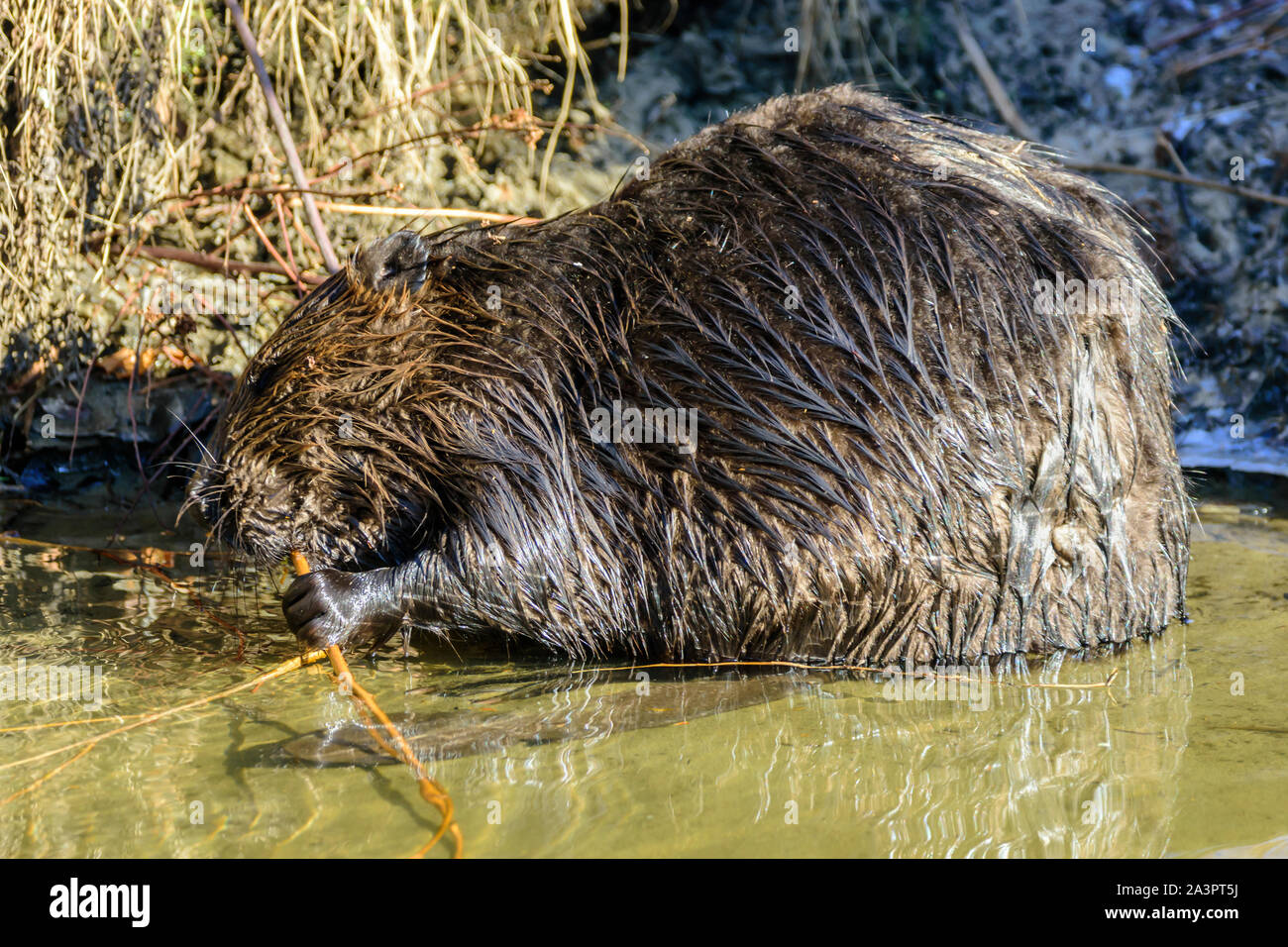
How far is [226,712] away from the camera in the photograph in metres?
2.62

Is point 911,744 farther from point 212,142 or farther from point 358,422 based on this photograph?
point 212,142

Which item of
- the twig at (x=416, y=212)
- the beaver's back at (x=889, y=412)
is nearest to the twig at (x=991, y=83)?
the twig at (x=416, y=212)

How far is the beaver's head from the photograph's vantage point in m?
2.95

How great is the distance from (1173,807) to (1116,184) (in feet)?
11.6

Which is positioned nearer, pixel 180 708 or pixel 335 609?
pixel 180 708

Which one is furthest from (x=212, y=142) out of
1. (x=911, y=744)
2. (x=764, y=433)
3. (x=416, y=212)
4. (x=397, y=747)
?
(x=911, y=744)

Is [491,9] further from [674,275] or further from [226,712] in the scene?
[226,712]

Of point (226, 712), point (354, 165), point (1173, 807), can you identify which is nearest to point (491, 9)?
point (354, 165)

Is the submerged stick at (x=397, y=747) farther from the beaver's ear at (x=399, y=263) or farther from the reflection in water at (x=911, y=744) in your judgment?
the beaver's ear at (x=399, y=263)

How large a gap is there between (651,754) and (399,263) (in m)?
1.47

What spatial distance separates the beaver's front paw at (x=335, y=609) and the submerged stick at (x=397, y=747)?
0.04 metres

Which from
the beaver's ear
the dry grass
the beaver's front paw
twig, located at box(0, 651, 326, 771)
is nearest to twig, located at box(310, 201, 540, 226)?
the dry grass

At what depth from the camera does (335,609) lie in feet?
9.13

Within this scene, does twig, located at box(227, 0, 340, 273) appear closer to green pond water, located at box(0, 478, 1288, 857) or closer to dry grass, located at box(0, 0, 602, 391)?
dry grass, located at box(0, 0, 602, 391)
